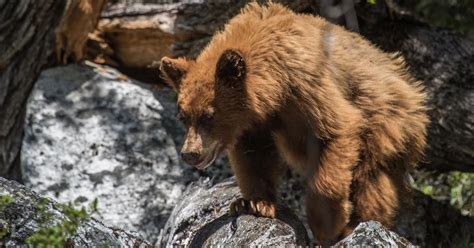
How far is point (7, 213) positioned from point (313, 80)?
243 cm

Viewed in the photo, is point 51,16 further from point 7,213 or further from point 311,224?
point 7,213

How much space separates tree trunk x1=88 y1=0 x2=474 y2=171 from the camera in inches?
279

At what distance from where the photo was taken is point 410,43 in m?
7.30

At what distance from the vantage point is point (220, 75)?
564cm

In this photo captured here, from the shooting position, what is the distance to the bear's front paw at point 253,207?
19.2ft

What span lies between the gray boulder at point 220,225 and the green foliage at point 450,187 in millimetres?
2589

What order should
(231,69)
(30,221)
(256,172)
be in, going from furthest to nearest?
(256,172), (231,69), (30,221)

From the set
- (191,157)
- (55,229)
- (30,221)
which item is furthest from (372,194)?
(55,229)

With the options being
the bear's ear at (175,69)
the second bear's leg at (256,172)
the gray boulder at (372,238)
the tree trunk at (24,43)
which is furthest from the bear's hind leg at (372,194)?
the tree trunk at (24,43)

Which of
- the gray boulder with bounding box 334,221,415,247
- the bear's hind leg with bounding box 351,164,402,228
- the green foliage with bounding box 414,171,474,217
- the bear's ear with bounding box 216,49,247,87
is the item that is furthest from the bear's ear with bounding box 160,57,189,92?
the green foliage with bounding box 414,171,474,217

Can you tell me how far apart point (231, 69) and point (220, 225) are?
1133 millimetres

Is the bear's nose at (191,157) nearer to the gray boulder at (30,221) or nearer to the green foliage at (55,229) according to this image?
the gray boulder at (30,221)

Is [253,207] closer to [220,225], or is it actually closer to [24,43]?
[220,225]

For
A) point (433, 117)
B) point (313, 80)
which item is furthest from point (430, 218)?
point (313, 80)
